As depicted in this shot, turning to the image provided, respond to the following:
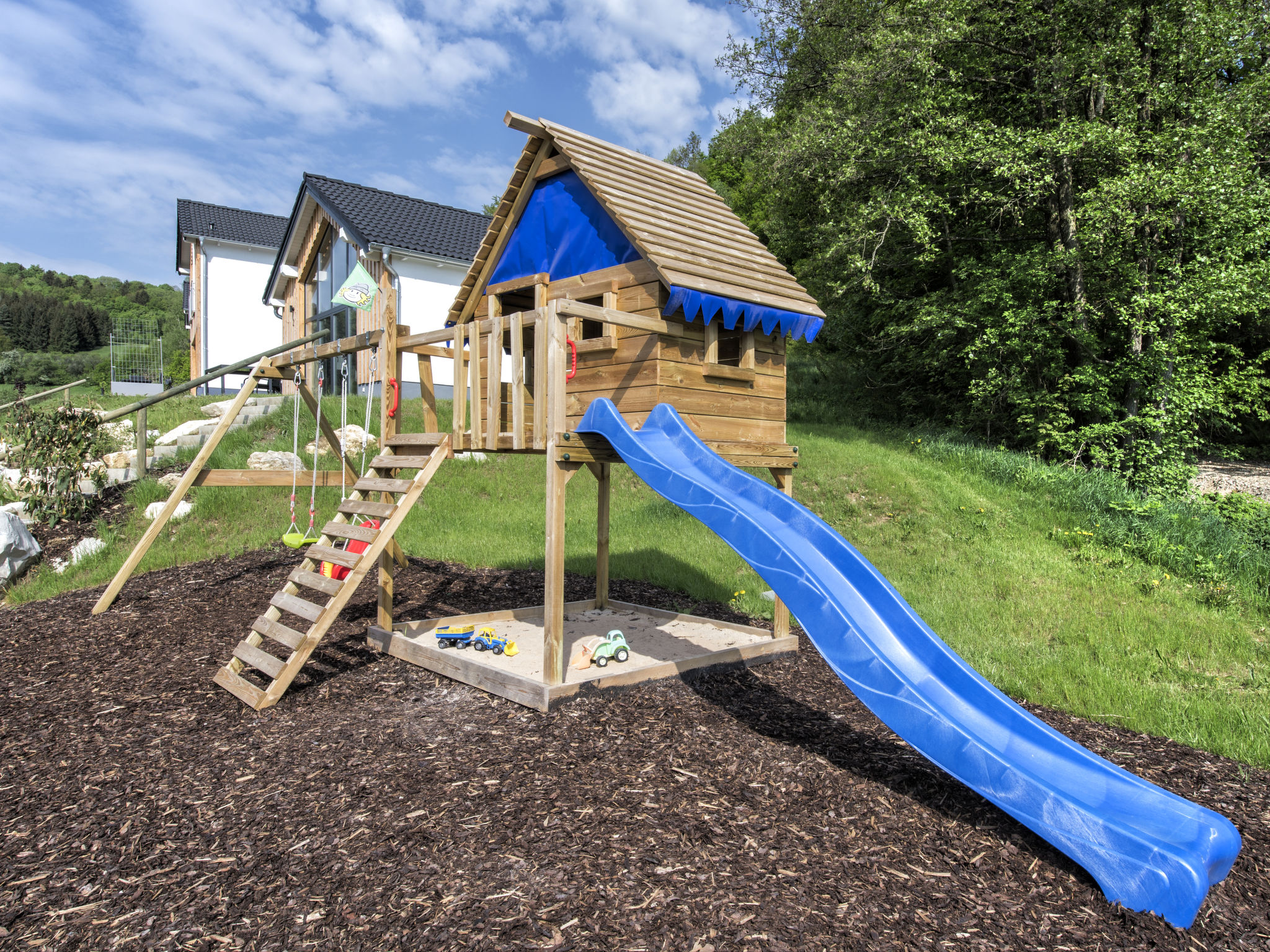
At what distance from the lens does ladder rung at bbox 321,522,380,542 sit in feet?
18.8

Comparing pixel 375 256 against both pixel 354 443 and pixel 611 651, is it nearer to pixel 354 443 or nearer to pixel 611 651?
pixel 354 443

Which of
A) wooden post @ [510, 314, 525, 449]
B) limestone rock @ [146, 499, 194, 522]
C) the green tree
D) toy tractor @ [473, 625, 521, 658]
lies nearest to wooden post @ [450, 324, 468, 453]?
wooden post @ [510, 314, 525, 449]

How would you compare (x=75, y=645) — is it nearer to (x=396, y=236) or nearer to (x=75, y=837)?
(x=75, y=837)

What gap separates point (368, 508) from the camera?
5.95 meters

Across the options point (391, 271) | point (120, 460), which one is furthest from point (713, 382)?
point (391, 271)

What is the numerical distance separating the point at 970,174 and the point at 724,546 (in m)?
9.84

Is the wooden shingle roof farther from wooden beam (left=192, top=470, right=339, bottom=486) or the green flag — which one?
wooden beam (left=192, top=470, right=339, bottom=486)

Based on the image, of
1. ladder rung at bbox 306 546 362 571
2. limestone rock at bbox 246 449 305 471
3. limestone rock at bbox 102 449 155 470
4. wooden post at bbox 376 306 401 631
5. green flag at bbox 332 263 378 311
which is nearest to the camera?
ladder rung at bbox 306 546 362 571

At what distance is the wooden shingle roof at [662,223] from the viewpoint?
5.94 metres

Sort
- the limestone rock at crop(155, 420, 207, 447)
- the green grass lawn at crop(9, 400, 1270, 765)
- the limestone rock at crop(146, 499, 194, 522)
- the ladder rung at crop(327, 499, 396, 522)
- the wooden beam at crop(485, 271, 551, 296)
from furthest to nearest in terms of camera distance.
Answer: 1. the limestone rock at crop(155, 420, 207, 447)
2. the limestone rock at crop(146, 499, 194, 522)
3. the wooden beam at crop(485, 271, 551, 296)
4. the green grass lawn at crop(9, 400, 1270, 765)
5. the ladder rung at crop(327, 499, 396, 522)

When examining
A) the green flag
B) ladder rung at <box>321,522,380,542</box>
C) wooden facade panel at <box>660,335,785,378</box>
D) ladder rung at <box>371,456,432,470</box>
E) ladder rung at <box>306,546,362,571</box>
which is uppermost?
the green flag

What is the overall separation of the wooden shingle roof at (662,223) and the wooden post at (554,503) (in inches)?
38.0

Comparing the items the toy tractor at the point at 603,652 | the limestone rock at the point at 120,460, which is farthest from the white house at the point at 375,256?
the toy tractor at the point at 603,652

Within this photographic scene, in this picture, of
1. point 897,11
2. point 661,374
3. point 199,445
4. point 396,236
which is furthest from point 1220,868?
point 396,236
